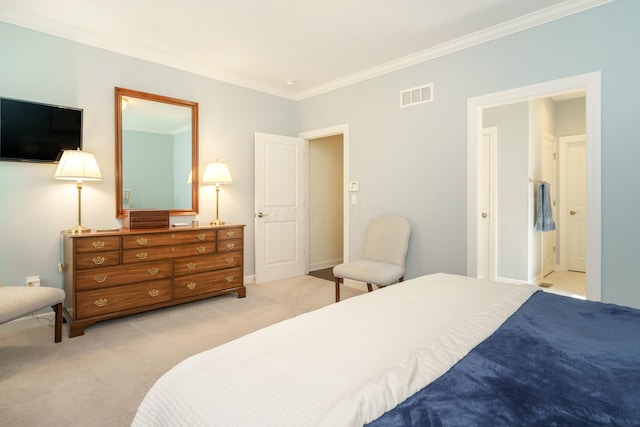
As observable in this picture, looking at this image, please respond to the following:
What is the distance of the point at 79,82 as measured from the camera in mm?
3166

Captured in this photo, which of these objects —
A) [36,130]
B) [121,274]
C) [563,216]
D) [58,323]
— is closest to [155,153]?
[36,130]

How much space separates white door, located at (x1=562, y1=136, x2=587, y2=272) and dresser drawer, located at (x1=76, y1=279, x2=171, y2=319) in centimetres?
581

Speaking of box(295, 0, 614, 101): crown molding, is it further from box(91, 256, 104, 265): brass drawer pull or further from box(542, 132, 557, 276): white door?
box(91, 256, 104, 265): brass drawer pull

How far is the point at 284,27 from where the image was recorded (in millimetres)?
3020

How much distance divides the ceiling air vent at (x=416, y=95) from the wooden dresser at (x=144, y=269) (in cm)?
234

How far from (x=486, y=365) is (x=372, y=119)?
345cm

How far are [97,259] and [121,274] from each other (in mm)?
236

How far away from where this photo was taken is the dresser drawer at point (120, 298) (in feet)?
8.99

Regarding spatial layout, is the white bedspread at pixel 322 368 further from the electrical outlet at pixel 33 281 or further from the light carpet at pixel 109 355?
the electrical outlet at pixel 33 281

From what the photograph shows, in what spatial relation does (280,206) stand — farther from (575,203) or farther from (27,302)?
(575,203)

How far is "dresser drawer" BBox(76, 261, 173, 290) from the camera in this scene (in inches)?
108

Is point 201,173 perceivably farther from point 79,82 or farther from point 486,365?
point 486,365

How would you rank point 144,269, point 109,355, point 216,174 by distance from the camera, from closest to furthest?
1. point 109,355
2. point 144,269
3. point 216,174

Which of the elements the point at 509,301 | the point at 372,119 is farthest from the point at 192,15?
the point at 509,301
